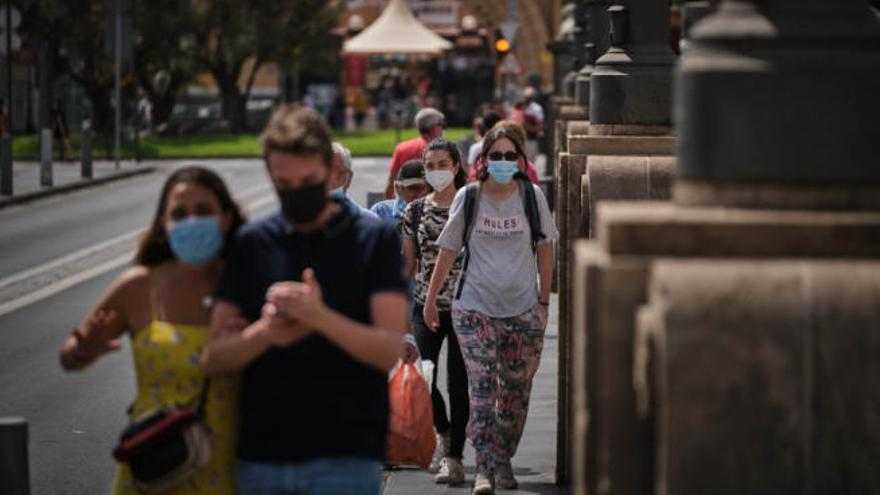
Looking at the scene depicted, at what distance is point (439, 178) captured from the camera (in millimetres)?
10266

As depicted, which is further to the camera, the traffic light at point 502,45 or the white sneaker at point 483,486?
the traffic light at point 502,45

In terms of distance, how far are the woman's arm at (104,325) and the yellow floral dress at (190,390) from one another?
0.18m

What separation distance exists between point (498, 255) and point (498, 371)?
54cm

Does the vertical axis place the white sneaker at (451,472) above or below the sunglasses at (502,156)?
below

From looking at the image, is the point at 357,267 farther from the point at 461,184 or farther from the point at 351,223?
the point at 461,184

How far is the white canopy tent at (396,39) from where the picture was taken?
194 ft

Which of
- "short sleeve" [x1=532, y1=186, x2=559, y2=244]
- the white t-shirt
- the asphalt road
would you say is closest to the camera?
the white t-shirt

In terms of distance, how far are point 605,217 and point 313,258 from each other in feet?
3.18

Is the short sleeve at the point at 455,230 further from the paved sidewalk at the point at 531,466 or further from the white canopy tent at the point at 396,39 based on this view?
the white canopy tent at the point at 396,39

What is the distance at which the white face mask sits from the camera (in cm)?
1026

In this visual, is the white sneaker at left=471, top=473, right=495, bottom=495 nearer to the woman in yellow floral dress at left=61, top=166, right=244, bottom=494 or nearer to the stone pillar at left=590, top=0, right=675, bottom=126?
the stone pillar at left=590, top=0, right=675, bottom=126

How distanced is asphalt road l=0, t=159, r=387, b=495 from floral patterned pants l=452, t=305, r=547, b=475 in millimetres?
1825

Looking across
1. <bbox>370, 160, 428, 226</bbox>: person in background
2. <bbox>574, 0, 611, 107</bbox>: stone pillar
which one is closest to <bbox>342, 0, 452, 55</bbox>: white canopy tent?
<bbox>574, 0, 611, 107</bbox>: stone pillar

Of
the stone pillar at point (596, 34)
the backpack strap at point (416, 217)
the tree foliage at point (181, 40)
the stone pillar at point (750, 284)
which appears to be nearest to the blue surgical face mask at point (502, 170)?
the backpack strap at point (416, 217)
